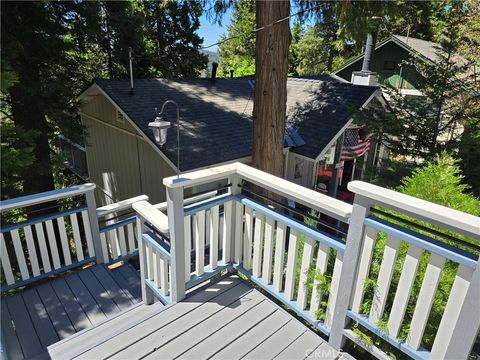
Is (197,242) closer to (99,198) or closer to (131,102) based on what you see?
(131,102)

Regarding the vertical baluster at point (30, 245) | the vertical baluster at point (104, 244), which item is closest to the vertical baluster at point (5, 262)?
the vertical baluster at point (30, 245)

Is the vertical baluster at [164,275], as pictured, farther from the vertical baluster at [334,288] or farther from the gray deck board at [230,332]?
the vertical baluster at [334,288]

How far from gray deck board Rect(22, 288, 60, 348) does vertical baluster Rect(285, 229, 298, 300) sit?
2291 mm

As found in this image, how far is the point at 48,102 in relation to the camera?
6625mm

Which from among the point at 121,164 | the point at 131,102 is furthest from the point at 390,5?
the point at 121,164

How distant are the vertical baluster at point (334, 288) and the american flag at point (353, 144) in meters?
8.01

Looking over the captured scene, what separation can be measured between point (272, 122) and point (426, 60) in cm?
422

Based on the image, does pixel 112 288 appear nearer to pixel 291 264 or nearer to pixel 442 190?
pixel 291 264

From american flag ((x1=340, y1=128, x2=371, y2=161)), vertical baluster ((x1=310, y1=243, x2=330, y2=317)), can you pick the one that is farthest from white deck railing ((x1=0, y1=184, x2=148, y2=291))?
american flag ((x1=340, y1=128, x2=371, y2=161))

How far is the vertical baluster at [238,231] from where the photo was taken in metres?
2.85

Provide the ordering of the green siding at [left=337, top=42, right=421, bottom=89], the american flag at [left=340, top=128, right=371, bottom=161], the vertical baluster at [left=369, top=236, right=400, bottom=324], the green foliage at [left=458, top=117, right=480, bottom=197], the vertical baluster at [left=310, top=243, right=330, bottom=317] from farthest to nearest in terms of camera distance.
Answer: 1. the green siding at [left=337, top=42, right=421, bottom=89]
2. the american flag at [left=340, top=128, right=371, bottom=161]
3. the green foliage at [left=458, top=117, right=480, bottom=197]
4. the vertical baluster at [left=310, top=243, right=330, bottom=317]
5. the vertical baluster at [left=369, top=236, right=400, bottom=324]

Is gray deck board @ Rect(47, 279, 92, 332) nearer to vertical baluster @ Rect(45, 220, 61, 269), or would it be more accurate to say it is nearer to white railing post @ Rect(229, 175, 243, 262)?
vertical baluster @ Rect(45, 220, 61, 269)

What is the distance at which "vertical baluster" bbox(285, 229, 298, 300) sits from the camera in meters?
2.39

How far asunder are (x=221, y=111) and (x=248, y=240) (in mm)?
6815
